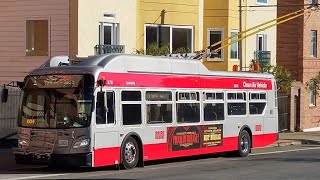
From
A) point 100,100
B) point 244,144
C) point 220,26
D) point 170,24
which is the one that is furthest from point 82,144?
point 220,26

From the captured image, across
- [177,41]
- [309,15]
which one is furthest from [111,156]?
[309,15]

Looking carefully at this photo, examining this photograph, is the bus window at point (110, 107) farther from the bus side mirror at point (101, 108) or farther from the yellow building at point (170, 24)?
the yellow building at point (170, 24)

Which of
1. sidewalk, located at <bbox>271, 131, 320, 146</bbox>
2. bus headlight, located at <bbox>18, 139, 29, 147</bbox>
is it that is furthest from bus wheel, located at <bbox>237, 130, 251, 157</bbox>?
bus headlight, located at <bbox>18, 139, 29, 147</bbox>

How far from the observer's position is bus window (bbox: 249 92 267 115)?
25000 mm

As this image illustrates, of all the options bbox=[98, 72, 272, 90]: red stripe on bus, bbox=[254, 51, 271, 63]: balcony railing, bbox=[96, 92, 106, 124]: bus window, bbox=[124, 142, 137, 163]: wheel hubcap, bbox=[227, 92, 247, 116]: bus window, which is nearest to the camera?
bbox=[96, 92, 106, 124]: bus window

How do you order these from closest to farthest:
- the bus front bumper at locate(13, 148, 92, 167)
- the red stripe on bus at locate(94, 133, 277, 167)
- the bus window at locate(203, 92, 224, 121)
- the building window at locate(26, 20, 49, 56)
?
the bus front bumper at locate(13, 148, 92, 167), the red stripe on bus at locate(94, 133, 277, 167), the bus window at locate(203, 92, 224, 121), the building window at locate(26, 20, 49, 56)

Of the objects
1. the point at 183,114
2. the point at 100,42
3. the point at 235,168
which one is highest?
the point at 100,42

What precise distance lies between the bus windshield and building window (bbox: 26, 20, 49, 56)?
1075 cm

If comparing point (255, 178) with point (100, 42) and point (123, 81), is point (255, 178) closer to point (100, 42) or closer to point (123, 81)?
point (123, 81)

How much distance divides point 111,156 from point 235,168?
12.2ft

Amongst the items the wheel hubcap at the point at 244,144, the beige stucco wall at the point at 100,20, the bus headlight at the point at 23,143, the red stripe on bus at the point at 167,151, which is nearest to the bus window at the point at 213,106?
the red stripe on bus at the point at 167,151

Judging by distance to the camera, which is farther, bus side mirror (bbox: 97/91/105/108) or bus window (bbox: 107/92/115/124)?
bus window (bbox: 107/92/115/124)

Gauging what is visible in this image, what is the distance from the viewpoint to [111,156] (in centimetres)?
1839

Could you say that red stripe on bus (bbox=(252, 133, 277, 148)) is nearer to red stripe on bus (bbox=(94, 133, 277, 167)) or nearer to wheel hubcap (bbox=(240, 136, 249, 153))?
red stripe on bus (bbox=(94, 133, 277, 167))
